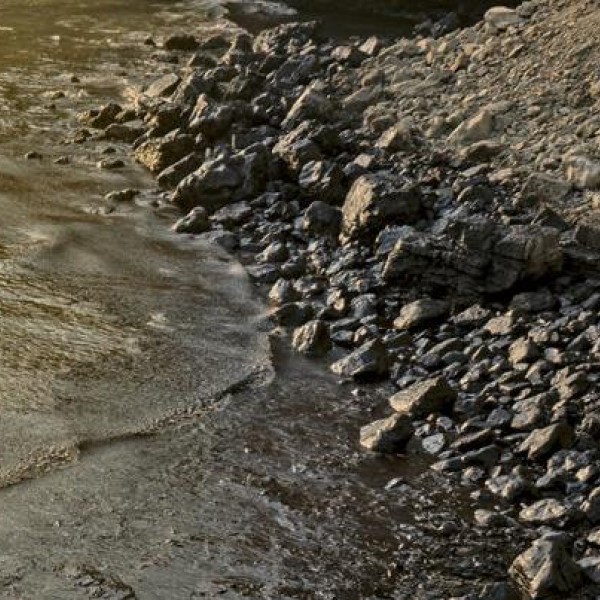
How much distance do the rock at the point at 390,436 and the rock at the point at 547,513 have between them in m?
0.92

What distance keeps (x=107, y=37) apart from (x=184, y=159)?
326 inches

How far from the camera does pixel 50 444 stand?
6.54 m

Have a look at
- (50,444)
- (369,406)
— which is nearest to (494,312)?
(369,406)

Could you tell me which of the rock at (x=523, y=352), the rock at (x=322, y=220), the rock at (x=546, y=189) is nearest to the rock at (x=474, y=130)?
the rock at (x=546, y=189)

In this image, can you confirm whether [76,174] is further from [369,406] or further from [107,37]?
[107,37]

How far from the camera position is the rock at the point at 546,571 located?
5.37m

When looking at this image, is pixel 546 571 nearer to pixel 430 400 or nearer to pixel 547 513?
pixel 547 513

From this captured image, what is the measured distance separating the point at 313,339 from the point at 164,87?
748 centimetres

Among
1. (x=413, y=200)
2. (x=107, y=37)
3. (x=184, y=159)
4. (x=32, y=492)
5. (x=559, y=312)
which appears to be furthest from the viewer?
(x=107, y=37)

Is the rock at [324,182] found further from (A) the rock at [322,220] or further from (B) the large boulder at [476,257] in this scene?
(B) the large boulder at [476,257]

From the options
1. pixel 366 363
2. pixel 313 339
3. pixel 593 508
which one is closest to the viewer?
pixel 593 508

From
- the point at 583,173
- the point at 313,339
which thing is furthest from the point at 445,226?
the point at 313,339

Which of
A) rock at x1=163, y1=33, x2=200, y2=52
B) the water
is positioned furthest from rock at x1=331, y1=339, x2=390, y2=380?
rock at x1=163, y1=33, x2=200, y2=52

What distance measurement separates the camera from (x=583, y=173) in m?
9.20
